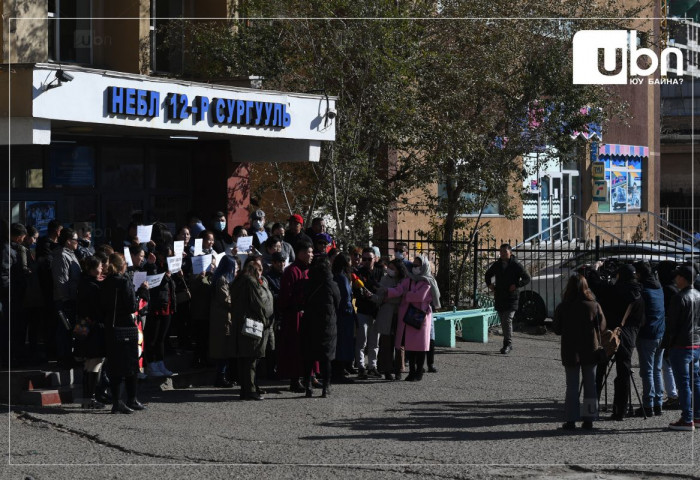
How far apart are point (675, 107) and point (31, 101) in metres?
40.5

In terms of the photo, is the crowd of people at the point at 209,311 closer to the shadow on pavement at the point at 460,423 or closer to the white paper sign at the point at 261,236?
the shadow on pavement at the point at 460,423

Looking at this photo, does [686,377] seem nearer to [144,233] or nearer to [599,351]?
[599,351]

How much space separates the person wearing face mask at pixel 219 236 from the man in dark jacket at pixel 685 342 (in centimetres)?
660

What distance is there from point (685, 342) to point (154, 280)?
20.2 ft

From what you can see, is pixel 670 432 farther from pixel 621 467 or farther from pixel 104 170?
pixel 104 170

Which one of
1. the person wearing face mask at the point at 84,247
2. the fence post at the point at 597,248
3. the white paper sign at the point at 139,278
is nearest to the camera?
the white paper sign at the point at 139,278

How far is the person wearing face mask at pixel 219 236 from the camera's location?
1564cm

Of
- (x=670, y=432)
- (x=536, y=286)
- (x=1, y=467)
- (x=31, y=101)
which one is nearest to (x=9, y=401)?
(x=1, y=467)

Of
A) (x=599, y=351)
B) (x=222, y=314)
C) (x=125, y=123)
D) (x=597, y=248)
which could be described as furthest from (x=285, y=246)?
(x=597, y=248)

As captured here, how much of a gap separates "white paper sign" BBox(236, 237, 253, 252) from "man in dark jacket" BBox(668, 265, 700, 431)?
6.18 meters

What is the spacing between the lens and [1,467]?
30.9 feet

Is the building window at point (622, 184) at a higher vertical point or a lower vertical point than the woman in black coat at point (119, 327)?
higher

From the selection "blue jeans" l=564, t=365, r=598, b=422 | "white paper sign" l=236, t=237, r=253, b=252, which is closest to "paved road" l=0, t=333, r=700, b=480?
"blue jeans" l=564, t=365, r=598, b=422

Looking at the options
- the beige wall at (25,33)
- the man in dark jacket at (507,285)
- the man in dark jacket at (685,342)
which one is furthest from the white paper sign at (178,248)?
the man in dark jacket at (685,342)
